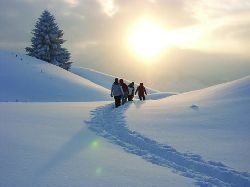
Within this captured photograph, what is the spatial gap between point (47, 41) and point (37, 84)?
1700 centimetres

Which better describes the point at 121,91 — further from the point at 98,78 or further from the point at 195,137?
the point at 98,78

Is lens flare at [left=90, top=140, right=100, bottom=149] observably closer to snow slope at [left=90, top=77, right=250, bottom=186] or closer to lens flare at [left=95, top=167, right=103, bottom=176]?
snow slope at [left=90, top=77, right=250, bottom=186]

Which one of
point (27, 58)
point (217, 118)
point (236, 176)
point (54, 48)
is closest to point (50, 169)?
point (236, 176)

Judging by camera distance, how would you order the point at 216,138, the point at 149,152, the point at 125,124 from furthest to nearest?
1. the point at 125,124
2. the point at 216,138
3. the point at 149,152

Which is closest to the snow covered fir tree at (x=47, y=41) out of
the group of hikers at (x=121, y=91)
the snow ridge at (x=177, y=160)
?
the group of hikers at (x=121, y=91)

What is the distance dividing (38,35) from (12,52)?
698 centimetres

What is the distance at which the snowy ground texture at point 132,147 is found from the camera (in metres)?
7.36

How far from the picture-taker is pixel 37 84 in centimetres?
3769

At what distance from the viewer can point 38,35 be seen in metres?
54.0

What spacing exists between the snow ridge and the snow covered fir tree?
42206 mm

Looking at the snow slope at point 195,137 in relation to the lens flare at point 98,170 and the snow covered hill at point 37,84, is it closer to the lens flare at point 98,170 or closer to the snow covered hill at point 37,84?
the lens flare at point 98,170

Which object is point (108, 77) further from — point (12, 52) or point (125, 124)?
point (125, 124)

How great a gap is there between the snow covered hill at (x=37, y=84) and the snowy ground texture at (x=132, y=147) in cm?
1880

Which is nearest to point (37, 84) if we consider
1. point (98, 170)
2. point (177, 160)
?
point (177, 160)
